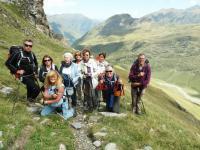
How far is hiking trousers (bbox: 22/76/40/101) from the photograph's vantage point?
68.8 ft

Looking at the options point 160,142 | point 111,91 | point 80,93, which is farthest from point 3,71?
point 160,142

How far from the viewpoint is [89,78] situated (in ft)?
71.4

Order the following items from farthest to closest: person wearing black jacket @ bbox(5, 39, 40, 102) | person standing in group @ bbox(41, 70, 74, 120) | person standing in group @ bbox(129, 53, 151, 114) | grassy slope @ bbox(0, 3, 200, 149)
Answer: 1. person standing in group @ bbox(129, 53, 151, 114)
2. person wearing black jacket @ bbox(5, 39, 40, 102)
3. person standing in group @ bbox(41, 70, 74, 120)
4. grassy slope @ bbox(0, 3, 200, 149)

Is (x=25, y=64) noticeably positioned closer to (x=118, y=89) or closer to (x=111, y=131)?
(x=118, y=89)

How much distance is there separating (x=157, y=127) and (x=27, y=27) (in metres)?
47.0

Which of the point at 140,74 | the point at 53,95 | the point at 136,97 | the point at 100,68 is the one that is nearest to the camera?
the point at 53,95

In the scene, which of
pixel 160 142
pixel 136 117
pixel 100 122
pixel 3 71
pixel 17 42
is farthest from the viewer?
pixel 17 42

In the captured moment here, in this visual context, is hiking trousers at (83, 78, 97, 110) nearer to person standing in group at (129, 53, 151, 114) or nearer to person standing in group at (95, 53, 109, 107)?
person standing in group at (95, 53, 109, 107)

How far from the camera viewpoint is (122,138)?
1816cm

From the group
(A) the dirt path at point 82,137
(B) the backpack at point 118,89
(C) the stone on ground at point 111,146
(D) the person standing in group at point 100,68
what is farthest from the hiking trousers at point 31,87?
(C) the stone on ground at point 111,146

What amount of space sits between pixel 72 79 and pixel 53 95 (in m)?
2.07

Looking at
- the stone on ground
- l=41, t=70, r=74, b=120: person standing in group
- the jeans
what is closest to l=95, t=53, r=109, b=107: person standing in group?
the jeans

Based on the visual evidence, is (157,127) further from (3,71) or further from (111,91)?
(3,71)

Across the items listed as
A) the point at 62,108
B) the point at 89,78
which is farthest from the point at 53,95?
the point at 89,78
